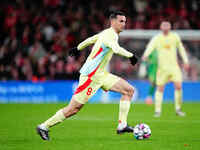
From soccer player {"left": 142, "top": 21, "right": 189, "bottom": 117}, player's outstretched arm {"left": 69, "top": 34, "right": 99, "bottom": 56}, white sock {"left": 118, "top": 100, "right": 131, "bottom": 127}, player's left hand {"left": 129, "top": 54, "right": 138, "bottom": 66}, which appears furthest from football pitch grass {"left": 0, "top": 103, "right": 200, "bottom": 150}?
player's outstretched arm {"left": 69, "top": 34, "right": 99, "bottom": 56}

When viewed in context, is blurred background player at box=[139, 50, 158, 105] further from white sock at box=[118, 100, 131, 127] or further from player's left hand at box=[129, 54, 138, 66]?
player's left hand at box=[129, 54, 138, 66]

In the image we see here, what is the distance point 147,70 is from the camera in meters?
23.1

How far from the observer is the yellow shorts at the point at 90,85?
9.95 m

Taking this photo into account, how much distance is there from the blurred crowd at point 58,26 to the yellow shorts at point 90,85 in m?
13.0

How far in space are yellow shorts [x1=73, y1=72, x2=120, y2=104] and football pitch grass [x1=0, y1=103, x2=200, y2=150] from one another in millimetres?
718

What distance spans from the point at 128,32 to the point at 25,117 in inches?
370

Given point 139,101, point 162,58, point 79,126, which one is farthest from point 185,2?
point 79,126

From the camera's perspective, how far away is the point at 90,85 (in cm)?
1003

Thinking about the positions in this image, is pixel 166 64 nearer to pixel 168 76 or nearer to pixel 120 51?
pixel 168 76

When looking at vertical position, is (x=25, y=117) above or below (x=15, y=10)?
below

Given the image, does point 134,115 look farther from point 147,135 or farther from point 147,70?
point 147,70

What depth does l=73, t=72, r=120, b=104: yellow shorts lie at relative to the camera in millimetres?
9953

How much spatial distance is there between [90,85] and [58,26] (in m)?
16.1

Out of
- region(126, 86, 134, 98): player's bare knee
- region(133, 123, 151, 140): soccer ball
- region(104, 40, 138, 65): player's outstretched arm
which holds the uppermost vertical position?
region(104, 40, 138, 65): player's outstretched arm
